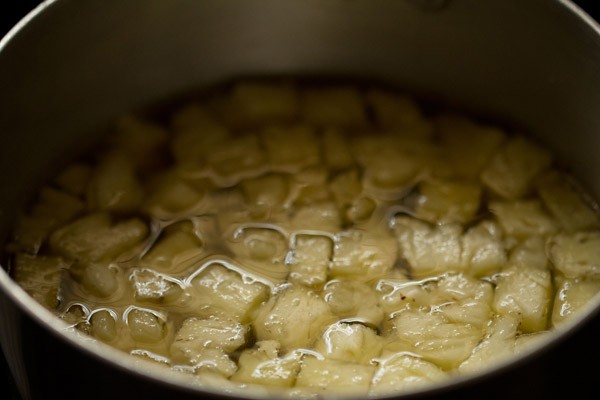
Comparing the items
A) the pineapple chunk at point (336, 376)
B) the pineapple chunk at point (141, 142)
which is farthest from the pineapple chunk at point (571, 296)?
the pineapple chunk at point (141, 142)

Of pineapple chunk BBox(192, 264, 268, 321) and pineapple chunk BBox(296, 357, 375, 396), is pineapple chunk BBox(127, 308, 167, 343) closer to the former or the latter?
pineapple chunk BBox(192, 264, 268, 321)

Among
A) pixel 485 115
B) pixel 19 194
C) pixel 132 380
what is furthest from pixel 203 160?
pixel 132 380

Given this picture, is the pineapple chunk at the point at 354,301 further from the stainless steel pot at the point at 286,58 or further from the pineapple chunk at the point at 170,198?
the stainless steel pot at the point at 286,58

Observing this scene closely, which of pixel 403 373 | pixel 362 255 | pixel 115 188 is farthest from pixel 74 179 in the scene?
pixel 403 373

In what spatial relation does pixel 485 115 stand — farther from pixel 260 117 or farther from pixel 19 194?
pixel 19 194

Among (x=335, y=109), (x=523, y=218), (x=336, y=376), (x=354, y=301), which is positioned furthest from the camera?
(x=335, y=109)

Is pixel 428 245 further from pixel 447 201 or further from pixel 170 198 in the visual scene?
pixel 170 198

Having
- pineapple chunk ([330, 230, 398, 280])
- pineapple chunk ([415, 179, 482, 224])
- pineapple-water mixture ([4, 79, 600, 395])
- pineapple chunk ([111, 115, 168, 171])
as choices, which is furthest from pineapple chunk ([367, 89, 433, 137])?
pineapple chunk ([111, 115, 168, 171])

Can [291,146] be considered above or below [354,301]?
above
